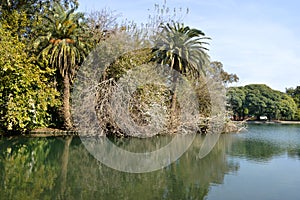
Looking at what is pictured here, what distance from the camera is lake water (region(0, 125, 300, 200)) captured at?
22.5 ft

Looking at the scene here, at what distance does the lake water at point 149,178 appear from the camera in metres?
6.85

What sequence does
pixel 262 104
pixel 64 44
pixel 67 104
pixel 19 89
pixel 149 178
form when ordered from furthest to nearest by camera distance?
pixel 262 104 → pixel 67 104 → pixel 64 44 → pixel 19 89 → pixel 149 178

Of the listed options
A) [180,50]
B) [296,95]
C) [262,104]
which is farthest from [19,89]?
[296,95]

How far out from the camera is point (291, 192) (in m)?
7.36

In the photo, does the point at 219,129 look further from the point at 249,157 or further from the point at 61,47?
the point at 61,47

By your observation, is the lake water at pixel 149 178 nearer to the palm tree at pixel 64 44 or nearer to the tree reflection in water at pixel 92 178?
the tree reflection in water at pixel 92 178

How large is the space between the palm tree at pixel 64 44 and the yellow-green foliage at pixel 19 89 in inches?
39.9

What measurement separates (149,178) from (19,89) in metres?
10.7

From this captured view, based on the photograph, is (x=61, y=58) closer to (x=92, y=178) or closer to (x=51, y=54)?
(x=51, y=54)

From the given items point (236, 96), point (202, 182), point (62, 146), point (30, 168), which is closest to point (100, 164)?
point (30, 168)

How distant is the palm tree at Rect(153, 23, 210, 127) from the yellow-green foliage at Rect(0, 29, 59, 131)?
6.98 m

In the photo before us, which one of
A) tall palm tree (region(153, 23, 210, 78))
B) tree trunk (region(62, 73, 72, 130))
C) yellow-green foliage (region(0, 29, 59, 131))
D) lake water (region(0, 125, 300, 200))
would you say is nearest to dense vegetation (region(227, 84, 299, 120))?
tall palm tree (region(153, 23, 210, 78))

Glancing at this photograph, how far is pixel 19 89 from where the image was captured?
16.5 metres

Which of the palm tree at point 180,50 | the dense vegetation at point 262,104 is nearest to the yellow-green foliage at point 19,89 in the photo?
the palm tree at point 180,50
